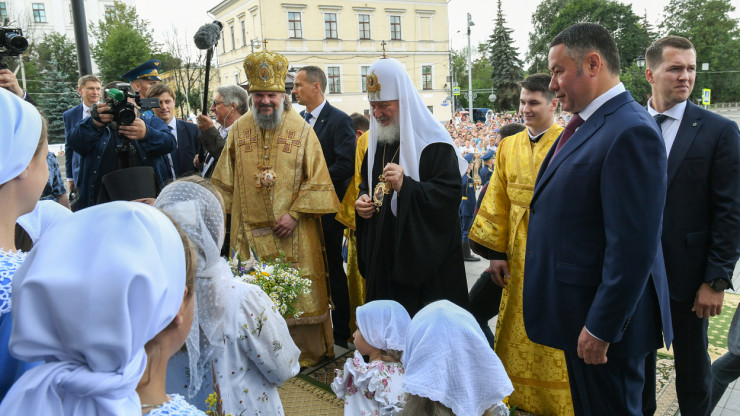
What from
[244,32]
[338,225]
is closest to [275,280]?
[338,225]

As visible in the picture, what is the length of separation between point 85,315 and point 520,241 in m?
3.01

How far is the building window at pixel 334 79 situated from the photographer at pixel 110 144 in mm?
41014

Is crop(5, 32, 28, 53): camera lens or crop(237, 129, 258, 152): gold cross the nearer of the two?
crop(5, 32, 28, 53): camera lens

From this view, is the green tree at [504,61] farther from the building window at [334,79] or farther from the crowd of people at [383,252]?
the crowd of people at [383,252]

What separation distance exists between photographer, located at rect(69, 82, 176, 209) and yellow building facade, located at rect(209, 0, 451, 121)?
4011 centimetres

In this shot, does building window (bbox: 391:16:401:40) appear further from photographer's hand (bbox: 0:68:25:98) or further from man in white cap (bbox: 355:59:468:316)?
man in white cap (bbox: 355:59:468:316)


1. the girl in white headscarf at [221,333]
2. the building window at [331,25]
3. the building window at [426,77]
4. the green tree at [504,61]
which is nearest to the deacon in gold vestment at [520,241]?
the girl in white headscarf at [221,333]

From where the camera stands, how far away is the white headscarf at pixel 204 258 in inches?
79.0

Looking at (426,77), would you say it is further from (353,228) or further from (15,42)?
(15,42)

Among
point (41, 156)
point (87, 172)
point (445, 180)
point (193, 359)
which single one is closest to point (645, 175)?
point (445, 180)

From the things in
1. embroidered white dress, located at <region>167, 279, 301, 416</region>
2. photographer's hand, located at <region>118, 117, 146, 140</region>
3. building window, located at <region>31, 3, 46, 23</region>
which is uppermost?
building window, located at <region>31, 3, 46, 23</region>

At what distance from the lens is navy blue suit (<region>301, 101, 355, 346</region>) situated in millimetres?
4871

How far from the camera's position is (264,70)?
4.34m

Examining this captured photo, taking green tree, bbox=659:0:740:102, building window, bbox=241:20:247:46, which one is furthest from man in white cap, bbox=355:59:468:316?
green tree, bbox=659:0:740:102
